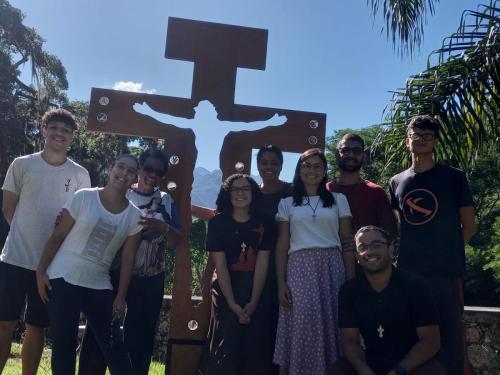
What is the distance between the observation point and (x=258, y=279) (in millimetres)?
3141

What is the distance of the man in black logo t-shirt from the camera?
3.06 metres

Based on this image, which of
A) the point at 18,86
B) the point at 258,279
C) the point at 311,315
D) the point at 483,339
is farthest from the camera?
the point at 18,86

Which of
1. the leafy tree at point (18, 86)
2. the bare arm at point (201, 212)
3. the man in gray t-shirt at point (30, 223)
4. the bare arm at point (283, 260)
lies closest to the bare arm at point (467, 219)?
the bare arm at point (283, 260)

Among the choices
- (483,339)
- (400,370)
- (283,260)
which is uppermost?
(283,260)

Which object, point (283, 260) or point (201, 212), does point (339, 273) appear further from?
point (201, 212)

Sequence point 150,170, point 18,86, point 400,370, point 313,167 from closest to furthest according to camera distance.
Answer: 1. point 400,370
2. point 313,167
3. point 150,170
4. point 18,86

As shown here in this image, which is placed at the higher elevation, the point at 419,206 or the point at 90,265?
the point at 419,206

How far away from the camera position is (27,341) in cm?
319

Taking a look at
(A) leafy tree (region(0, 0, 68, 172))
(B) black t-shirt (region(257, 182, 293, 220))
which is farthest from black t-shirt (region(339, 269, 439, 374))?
(A) leafy tree (region(0, 0, 68, 172))

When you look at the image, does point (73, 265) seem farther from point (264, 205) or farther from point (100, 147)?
point (100, 147)

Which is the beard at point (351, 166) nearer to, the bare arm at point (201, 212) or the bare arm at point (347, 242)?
the bare arm at point (347, 242)

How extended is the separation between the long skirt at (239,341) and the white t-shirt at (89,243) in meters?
0.72

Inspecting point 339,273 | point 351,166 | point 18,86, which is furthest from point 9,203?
point 18,86

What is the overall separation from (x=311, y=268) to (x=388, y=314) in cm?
51
